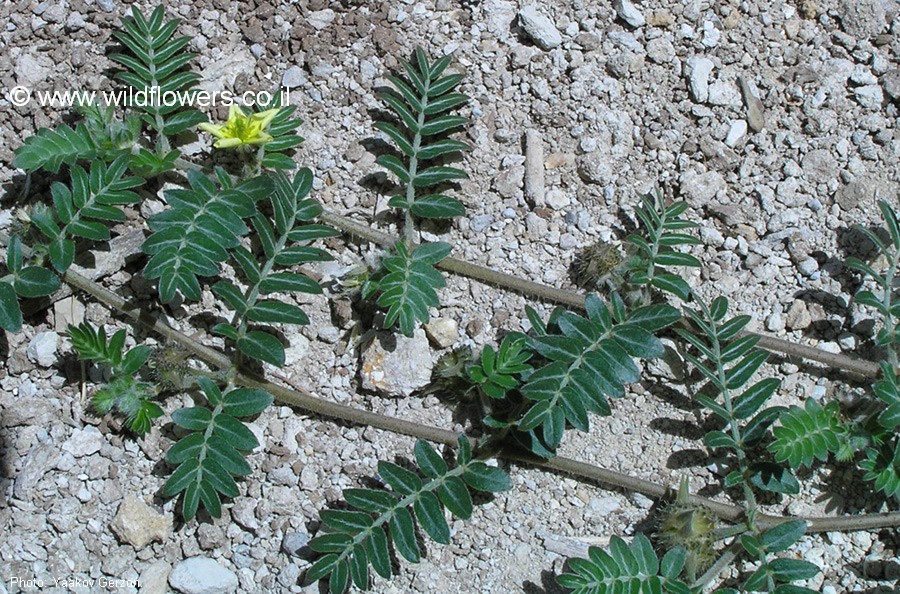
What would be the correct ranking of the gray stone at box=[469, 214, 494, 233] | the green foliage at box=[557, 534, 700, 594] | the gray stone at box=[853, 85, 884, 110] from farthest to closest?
the gray stone at box=[853, 85, 884, 110]
the gray stone at box=[469, 214, 494, 233]
the green foliage at box=[557, 534, 700, 594]

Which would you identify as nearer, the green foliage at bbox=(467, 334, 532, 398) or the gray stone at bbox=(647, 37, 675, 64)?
the green foliage at bbox=(467, 334, 532, 398)

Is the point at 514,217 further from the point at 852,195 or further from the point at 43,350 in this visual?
the point at 43,350

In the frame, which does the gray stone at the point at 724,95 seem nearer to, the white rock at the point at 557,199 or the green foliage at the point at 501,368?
the white rock at the point at 557,199

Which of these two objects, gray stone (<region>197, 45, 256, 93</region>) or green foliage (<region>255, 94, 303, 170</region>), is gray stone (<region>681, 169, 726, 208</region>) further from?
gray stone (<region>197, 45, 256, 93</region>)

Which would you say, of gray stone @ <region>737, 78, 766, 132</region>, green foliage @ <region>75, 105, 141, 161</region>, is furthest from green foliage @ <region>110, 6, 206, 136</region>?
gray stone @ <region>737, 78, 766, 132</region>

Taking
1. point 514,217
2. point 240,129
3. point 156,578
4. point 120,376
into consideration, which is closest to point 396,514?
point 156,578

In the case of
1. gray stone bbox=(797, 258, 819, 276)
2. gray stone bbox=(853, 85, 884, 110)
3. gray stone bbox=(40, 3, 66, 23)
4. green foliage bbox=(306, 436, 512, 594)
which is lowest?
green foliage bbox=(306, 436, 512, 594)
